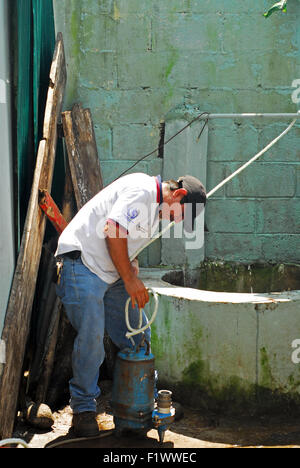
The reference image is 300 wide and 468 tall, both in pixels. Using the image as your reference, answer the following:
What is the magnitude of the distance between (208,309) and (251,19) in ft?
8.13

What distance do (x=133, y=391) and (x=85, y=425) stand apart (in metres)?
0.37

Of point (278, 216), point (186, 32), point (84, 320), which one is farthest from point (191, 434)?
point (186, 32)

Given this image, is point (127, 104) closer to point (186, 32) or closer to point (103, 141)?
point (103, 141)

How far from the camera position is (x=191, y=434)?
12.2 ft

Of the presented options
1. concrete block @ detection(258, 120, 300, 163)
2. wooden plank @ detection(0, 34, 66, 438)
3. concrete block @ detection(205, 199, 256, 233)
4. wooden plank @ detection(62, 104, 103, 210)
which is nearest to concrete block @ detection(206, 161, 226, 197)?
concrete block @ detection(205, 199, 256, 233)

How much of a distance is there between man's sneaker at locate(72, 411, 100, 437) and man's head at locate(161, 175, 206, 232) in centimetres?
125

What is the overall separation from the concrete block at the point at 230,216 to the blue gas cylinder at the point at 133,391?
1885 mm

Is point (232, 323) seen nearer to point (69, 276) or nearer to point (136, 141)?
point (69, 276)

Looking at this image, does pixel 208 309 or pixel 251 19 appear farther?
pixel 251 19

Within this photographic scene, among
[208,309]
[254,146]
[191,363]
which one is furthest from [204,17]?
[191,363]

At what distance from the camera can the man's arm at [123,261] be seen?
3.21 metres

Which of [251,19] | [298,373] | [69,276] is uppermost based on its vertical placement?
[251,19]

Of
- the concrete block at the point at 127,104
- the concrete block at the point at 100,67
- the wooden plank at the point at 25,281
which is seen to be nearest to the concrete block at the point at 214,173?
the concrete block at the point at 127,104

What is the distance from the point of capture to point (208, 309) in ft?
12.9
